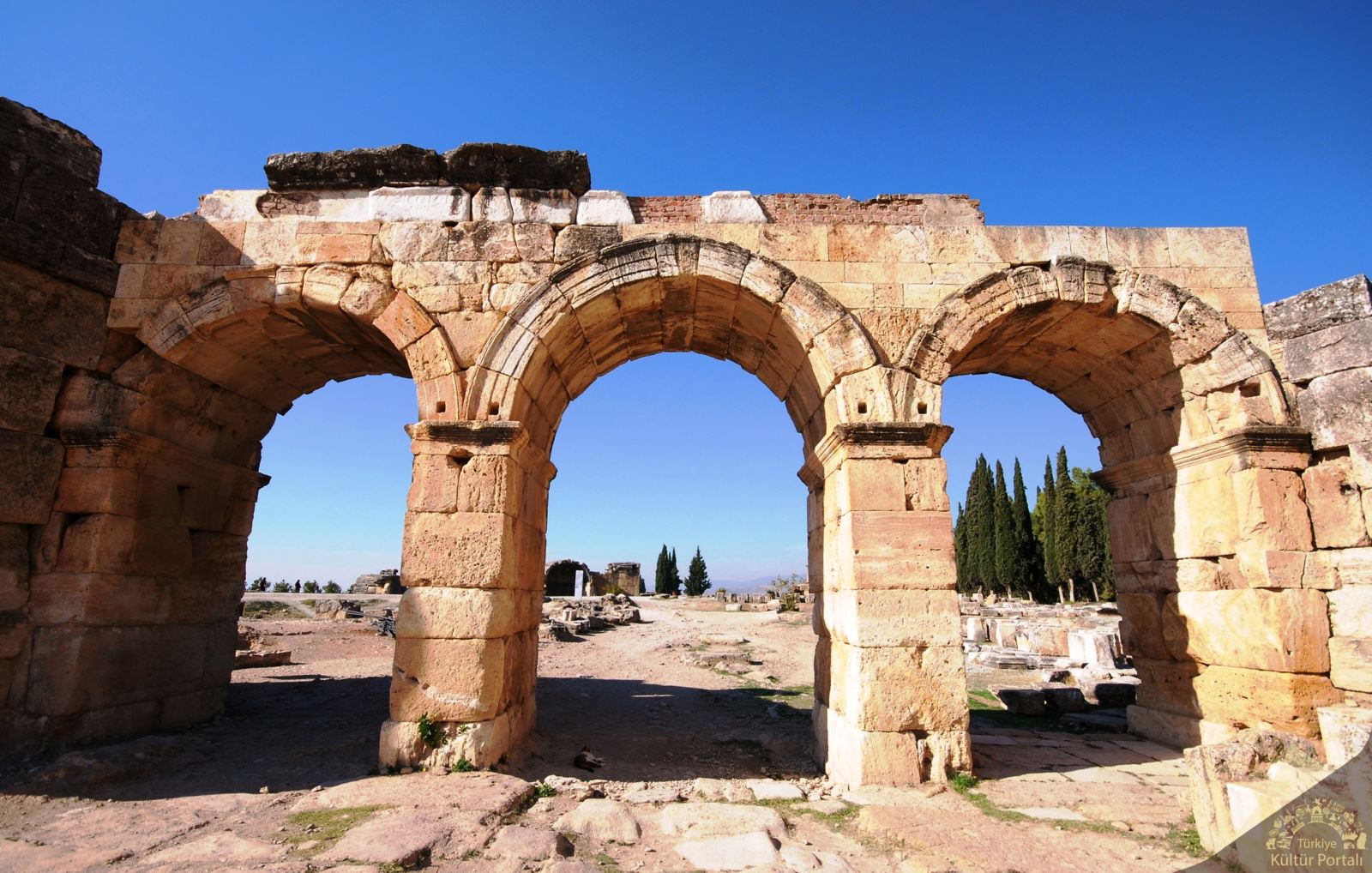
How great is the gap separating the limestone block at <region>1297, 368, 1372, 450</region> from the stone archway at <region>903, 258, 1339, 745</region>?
0.14 metres

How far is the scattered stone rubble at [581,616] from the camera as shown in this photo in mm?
15351

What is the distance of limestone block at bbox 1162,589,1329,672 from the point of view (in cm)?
537

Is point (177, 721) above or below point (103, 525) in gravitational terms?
below

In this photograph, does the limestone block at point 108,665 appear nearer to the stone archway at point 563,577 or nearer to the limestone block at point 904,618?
the limestone block at point 904,618

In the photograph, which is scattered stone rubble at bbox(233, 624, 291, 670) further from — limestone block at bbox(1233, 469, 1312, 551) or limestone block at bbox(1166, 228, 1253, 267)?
limestone block at bbox(1166, 228, 1253, 267)

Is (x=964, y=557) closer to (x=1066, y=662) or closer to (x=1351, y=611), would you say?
(x=1066, y=662)

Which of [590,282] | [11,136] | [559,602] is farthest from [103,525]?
[559,602]

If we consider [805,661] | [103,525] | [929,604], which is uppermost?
[103,525]

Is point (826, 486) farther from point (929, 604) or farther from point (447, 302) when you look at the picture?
point (447, 302)

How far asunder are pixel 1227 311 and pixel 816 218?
375 centimetres

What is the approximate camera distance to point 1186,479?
21.2ft

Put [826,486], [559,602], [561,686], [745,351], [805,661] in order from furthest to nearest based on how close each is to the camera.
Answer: [559,602] < [805,661] < [561,686] < [745,351] < [826,486]

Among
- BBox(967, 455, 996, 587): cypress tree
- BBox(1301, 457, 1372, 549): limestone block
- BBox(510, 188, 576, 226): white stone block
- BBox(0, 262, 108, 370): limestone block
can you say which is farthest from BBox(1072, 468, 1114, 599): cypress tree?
BBox(0, 262, 108, 370): limestone block

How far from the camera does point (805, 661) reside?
518 inches
